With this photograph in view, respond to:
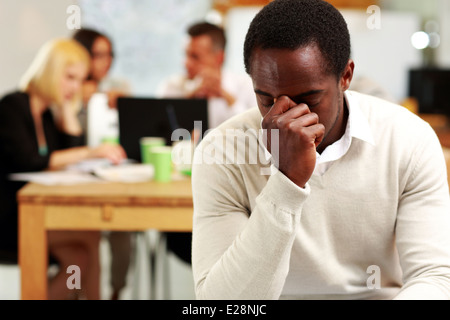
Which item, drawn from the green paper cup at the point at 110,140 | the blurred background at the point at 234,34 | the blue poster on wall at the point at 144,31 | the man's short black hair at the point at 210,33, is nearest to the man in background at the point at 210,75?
the man's short black hair at the point at 210,33

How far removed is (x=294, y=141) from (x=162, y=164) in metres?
1.13

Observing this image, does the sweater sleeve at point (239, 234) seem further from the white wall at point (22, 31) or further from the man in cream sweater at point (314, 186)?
the white wall at point (22, 31)

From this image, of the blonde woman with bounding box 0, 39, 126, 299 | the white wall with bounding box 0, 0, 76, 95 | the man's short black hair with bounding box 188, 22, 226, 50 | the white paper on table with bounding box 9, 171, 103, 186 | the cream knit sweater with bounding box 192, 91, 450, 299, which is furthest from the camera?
the white wall with bounding box 0, 0, 76, 95

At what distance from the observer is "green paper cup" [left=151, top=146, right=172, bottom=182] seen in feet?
6.05

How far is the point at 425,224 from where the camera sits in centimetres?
90

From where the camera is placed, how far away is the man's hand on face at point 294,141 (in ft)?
2.52

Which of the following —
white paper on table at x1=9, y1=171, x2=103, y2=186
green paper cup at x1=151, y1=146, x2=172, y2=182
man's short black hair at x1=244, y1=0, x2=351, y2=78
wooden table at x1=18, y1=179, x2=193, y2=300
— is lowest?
wooden table at x1=18, y1=179, x2=193, y2=300

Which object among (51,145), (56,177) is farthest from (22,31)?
(56,177)

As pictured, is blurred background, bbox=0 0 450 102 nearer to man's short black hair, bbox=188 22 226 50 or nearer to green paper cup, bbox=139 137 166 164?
man's short black hair, bbox=188 22 226 50

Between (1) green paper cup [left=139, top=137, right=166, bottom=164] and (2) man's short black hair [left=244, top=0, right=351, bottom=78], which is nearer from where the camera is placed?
(2) man's short black hair [left=244, top=0, right=351, bottom=78]

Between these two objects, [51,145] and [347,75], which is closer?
[347,75]

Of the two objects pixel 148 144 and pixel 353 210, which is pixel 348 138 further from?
pixel 148 144

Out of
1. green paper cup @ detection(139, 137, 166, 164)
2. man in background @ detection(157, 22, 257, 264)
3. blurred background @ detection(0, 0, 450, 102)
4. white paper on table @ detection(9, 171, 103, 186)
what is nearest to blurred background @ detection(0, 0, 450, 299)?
blurred background @ detection(0, 0, 450, 102)

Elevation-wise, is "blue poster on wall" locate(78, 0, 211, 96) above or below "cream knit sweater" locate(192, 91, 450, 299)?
above
